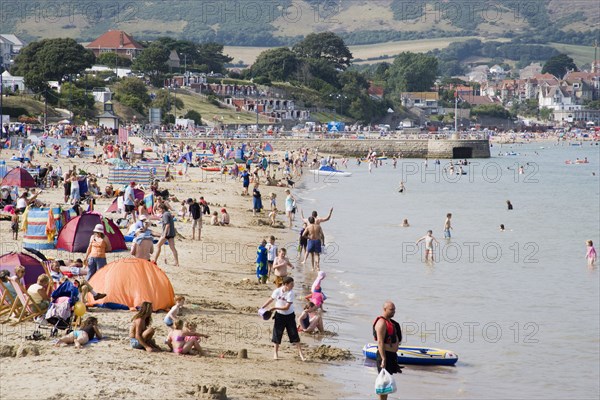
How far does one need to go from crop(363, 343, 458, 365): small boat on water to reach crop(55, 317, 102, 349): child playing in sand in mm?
3775

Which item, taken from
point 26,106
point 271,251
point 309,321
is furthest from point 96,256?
point 26,106

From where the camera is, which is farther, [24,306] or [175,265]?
[175,265]

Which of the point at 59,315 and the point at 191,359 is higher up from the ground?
the point at 59,315

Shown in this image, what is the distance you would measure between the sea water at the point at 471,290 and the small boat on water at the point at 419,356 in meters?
0.15

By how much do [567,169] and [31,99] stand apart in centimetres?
4126

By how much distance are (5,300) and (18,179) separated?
16021 millimetres

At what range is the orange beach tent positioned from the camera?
13.6 meters

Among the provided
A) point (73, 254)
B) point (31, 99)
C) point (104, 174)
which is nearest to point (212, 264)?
point (73, 254)

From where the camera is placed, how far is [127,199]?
23.3 meters

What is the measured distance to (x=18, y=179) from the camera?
27.9 m

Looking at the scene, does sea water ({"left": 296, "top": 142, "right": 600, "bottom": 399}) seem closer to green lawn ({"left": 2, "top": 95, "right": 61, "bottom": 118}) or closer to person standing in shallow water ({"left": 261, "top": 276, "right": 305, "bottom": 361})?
person standing in shallow water ({"left": 261, "top": 276, "right": 305, "bottom": 361})

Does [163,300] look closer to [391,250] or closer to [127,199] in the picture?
[127,199]

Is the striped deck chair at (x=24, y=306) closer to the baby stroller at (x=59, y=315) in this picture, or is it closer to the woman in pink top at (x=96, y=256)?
the baby stroller at (x=59, y=315)

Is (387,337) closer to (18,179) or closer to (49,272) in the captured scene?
(49,272)
